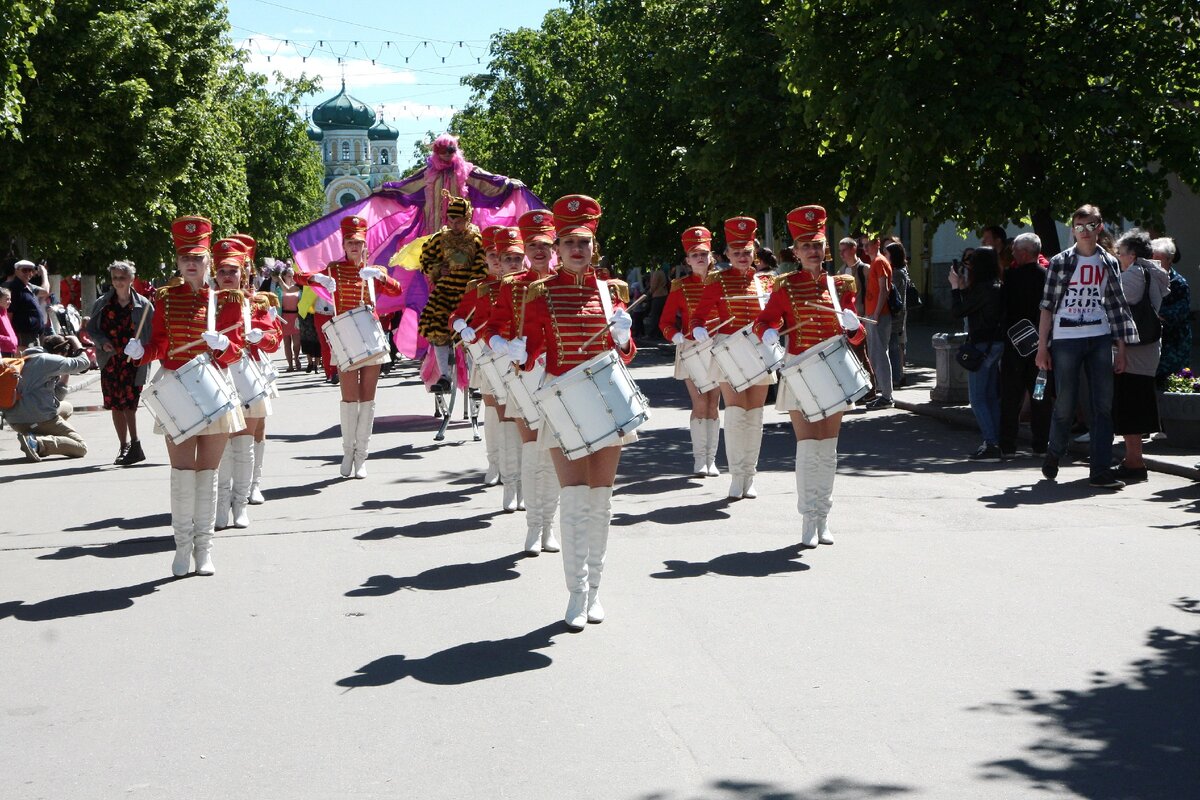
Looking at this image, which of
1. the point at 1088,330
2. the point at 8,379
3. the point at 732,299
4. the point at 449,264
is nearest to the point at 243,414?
the point at 732,299

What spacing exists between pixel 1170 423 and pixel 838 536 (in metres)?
4.71

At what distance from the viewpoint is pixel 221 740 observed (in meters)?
5.43

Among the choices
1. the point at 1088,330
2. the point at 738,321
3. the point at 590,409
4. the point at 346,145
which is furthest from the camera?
the point at 346,145

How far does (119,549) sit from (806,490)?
14.0 feet

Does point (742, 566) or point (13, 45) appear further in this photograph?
point (13, 45)

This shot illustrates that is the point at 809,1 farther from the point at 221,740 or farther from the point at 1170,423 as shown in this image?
the point at 221,740

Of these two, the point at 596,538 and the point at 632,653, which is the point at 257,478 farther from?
the point at 632,653

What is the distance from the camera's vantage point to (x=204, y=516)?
332 inches

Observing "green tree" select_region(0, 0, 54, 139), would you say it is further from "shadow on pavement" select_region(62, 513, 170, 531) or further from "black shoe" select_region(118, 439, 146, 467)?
"shadow on pavement" select_region(62, 513, 170, 531)

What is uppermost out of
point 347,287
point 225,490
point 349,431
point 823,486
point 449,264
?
point 449,264

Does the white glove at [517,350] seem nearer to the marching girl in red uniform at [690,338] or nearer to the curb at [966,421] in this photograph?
the marching girl in red uniform at [690,338]

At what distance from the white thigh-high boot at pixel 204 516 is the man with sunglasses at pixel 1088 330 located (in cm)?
614

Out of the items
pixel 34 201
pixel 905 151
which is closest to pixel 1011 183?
pixel 905 151

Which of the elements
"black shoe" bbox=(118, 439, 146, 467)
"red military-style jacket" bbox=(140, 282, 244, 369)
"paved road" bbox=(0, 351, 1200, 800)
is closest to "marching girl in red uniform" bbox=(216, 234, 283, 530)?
"paved road" bbox=(0, 351, 1200, 800)
